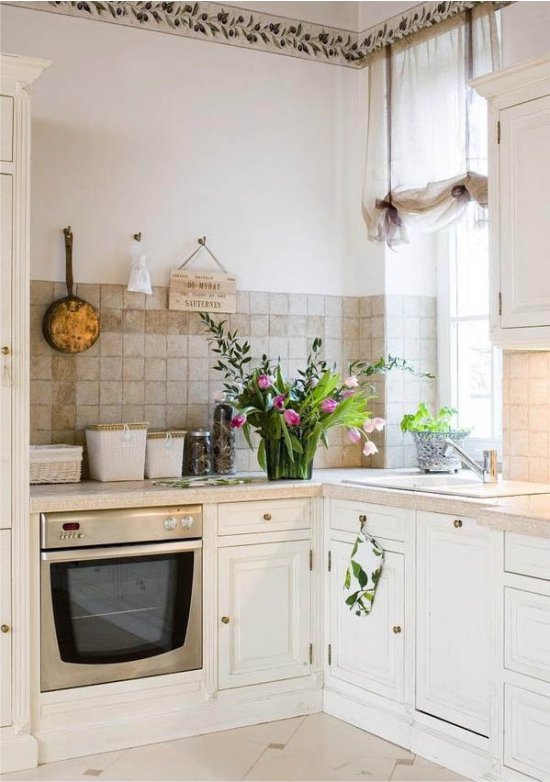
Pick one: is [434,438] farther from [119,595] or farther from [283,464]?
[119,595]

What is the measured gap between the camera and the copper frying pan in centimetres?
380

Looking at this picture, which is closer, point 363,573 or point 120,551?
point 120,551

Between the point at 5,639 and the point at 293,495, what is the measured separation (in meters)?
1.10

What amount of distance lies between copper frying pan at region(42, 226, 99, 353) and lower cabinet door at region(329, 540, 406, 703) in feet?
3.97

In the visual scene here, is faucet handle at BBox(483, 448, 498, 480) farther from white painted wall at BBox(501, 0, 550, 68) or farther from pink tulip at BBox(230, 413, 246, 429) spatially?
white painted wall at BBox(501, 0, 550, 68)

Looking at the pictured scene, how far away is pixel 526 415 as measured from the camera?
3730 mm

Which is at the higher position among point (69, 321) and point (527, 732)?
point (69, 321)

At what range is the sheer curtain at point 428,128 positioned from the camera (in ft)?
12.8

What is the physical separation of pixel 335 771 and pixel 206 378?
164 centimetres

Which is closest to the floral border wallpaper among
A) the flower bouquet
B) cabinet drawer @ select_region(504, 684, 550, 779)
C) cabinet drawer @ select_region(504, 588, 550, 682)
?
the flower bouquet

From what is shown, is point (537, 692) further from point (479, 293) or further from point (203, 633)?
point (479, 293)

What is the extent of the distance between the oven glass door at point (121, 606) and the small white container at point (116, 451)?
47 cm

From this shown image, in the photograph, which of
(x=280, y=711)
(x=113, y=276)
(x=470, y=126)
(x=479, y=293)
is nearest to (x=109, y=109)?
(x=113, y=276)

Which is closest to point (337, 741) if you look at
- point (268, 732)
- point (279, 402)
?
point (268, 732)
